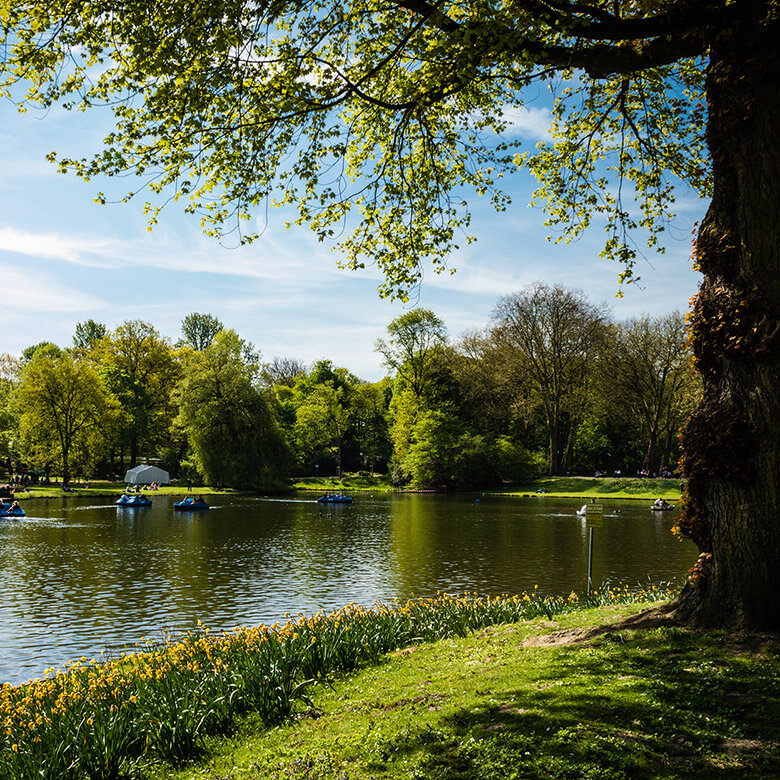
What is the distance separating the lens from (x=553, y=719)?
4.86m

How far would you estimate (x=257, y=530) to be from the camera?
1273 inches

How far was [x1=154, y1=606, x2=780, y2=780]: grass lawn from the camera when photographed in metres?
4.26

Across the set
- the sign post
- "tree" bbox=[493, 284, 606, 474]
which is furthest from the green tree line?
the sign post

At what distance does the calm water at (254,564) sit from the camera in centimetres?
1518

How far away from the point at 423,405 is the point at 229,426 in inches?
767

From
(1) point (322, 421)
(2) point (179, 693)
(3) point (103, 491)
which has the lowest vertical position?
(3) point (103, 491)

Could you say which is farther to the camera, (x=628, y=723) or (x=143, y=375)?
(x=143, y=375)

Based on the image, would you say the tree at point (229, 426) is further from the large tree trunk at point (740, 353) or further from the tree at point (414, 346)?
the large tree trunk at point (740, 353)

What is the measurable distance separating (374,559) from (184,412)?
3886 centimetres

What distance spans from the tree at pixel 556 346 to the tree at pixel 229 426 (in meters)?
24.2

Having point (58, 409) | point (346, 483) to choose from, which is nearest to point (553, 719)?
point (58, 409)

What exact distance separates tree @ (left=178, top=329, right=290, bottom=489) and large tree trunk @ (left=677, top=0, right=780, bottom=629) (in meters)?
53.7

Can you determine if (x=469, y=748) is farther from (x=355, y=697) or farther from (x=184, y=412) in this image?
(x=184, y=412)

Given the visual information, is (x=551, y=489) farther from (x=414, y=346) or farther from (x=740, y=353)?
(x=740, y=353)
